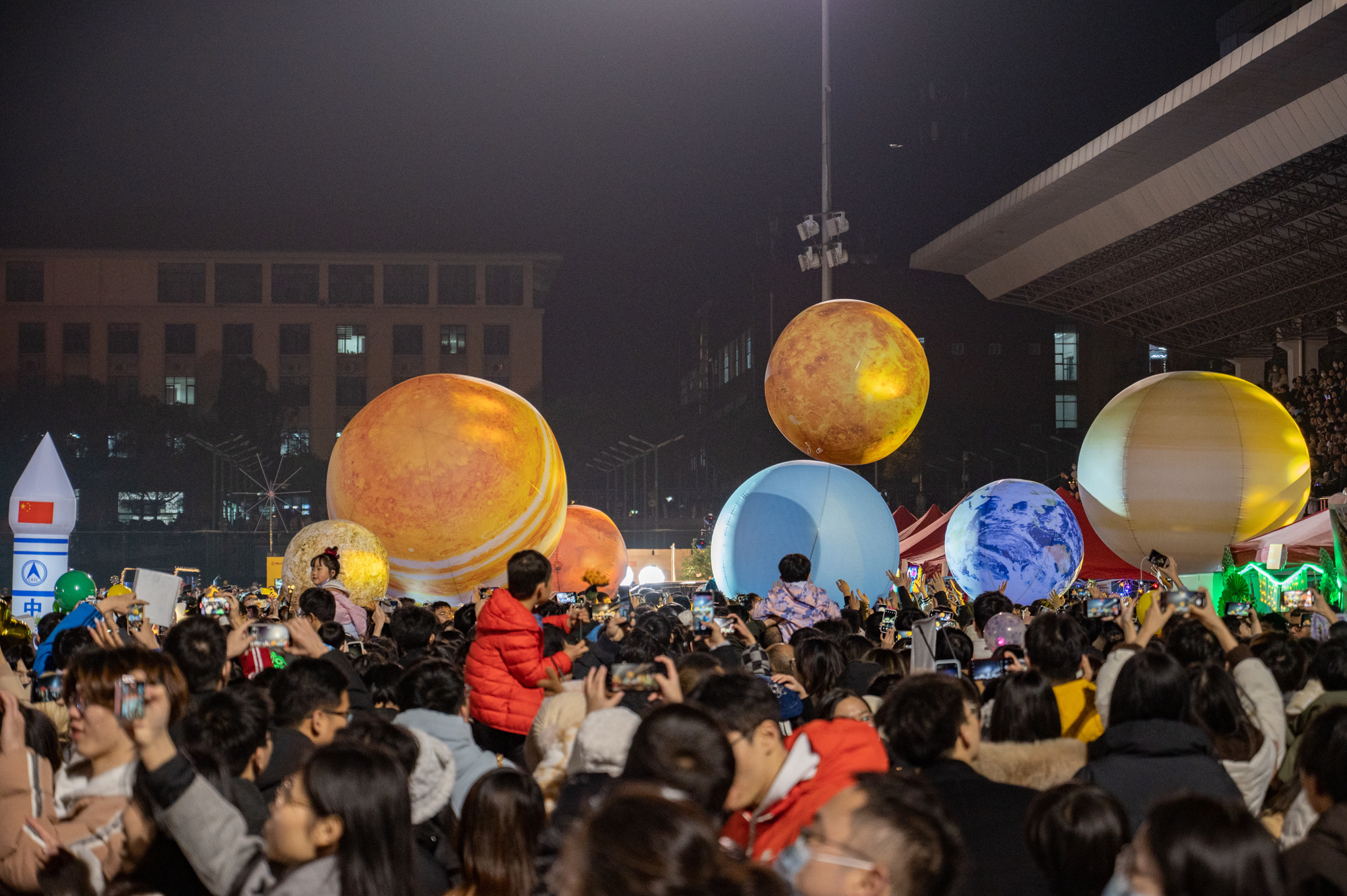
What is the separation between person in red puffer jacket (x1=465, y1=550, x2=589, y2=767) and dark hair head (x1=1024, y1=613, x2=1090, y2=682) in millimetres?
2090

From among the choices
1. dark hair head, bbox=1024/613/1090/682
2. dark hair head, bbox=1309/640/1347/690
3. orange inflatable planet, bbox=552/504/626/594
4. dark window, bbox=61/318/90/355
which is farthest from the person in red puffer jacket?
dark window, bbox=61/318/90/355

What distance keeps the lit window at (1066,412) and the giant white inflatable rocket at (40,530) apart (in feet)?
143

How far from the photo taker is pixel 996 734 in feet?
15.2

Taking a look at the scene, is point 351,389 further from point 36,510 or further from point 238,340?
point 36,510

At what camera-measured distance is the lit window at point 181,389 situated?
67.6 metres

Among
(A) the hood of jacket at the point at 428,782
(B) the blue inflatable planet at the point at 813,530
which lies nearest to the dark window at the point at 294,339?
(B) the blue inflatable planet at the point at 813,530

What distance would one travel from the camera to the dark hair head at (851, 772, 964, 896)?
2.45 metres

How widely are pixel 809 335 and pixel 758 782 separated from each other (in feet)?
31.5

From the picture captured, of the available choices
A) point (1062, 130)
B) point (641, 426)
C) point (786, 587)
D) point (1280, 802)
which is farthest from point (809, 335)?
point (641, 426)

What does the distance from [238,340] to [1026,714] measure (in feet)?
226

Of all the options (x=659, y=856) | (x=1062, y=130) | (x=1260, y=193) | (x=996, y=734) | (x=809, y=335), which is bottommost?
(x=996, y=734)

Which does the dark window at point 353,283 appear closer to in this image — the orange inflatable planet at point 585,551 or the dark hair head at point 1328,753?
the orange inflatable planet at point 585,551

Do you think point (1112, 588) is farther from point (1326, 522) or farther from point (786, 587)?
point (786, 587)

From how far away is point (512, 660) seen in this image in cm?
612
